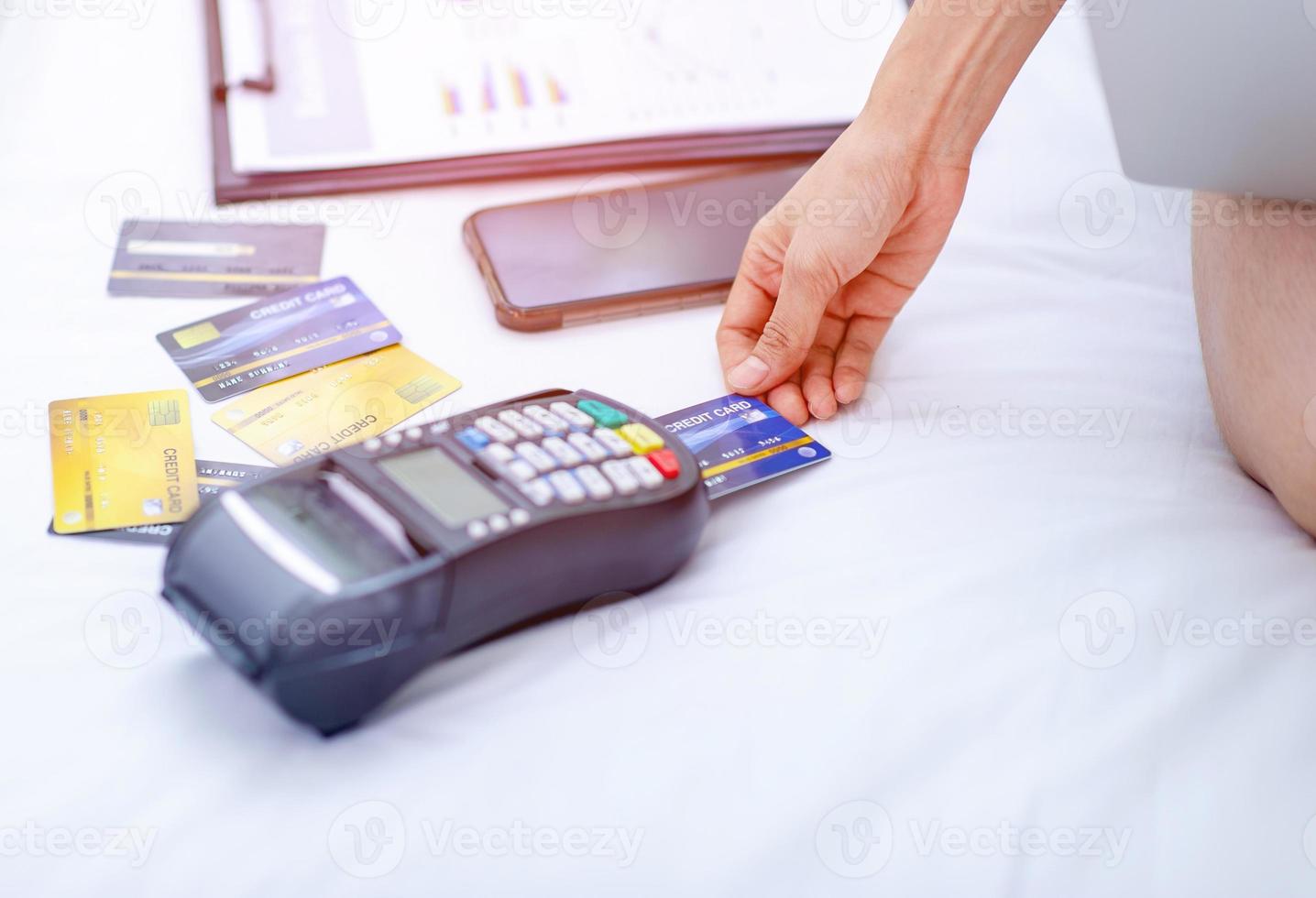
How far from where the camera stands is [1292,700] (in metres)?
0.46

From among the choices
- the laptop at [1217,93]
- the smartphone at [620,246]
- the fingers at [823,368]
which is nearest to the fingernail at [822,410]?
the fingers at [823,368]

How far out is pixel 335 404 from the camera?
58 centimetres

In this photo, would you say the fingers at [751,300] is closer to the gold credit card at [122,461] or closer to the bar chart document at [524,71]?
→ the bar chart document at [524,71]

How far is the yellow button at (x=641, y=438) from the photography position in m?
0.48

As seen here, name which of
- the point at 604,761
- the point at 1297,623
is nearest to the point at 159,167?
the point at 604,761

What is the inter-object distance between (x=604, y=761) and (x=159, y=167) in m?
0.54

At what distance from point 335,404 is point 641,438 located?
189 millimetres

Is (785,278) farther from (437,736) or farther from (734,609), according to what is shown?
(437,736)

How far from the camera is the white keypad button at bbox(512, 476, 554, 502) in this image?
44 centimetres

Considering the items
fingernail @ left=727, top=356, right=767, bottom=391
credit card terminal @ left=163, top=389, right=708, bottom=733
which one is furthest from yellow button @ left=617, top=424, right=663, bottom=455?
fingernail @ left=727, top=356, right=767, bottom=391

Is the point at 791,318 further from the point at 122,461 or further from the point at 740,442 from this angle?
the point at 122,461

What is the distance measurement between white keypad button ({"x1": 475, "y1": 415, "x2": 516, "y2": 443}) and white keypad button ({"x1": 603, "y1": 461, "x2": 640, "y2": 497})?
5 cm

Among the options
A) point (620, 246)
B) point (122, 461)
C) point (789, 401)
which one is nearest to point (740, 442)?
point (789, 401)

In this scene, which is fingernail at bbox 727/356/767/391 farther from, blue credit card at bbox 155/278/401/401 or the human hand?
blue credit card at bbox 155/278/401/401
